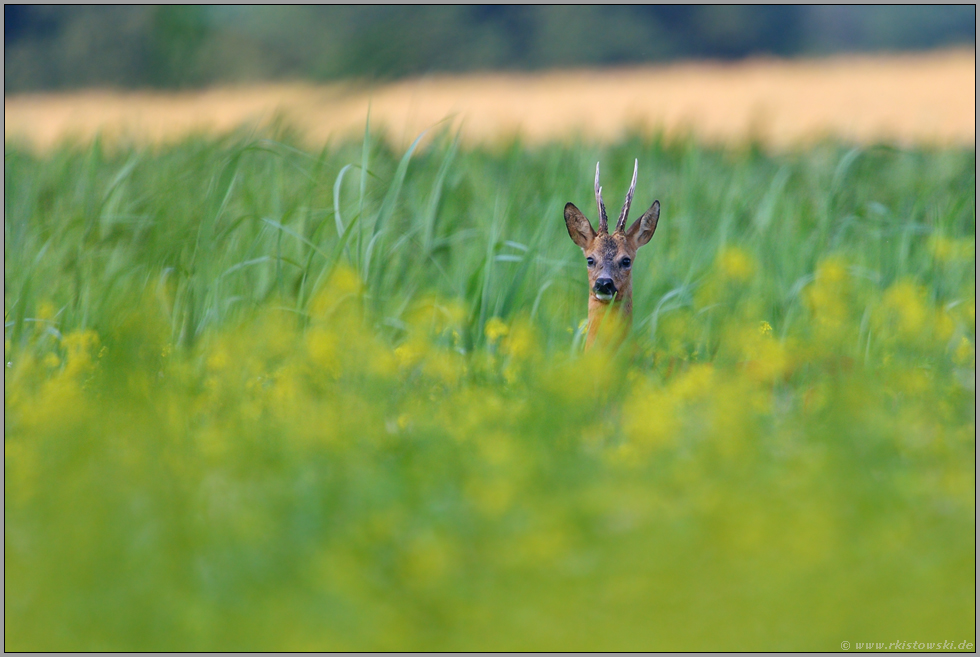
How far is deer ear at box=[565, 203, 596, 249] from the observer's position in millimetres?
4551

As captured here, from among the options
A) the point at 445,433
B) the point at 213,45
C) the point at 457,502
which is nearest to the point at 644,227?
the point at 445,433

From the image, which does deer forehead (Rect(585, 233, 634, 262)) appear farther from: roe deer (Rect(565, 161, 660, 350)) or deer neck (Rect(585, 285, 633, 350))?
deer neck (Rect(585, 285, 633, 350))

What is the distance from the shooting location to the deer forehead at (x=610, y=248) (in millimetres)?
4418

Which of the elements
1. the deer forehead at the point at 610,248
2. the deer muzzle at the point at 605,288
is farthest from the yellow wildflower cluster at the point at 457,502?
the deer forehead at the point at 610,248

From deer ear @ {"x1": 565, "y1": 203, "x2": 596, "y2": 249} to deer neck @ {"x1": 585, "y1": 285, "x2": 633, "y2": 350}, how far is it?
0.97 ft

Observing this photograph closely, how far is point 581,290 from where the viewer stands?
487cm

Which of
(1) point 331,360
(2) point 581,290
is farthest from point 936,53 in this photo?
(1) point 331,360

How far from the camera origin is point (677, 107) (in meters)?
9.40

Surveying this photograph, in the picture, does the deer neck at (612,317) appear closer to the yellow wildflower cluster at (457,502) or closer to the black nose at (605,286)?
the black nose at (605,286)

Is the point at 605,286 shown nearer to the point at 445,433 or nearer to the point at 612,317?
the point at 612,317

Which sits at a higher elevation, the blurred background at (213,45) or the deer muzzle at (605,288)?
the blurred background at (213,45)

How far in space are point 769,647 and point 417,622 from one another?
67cm

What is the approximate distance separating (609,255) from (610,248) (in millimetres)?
33

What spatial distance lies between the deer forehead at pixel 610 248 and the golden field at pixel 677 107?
0.88 m
